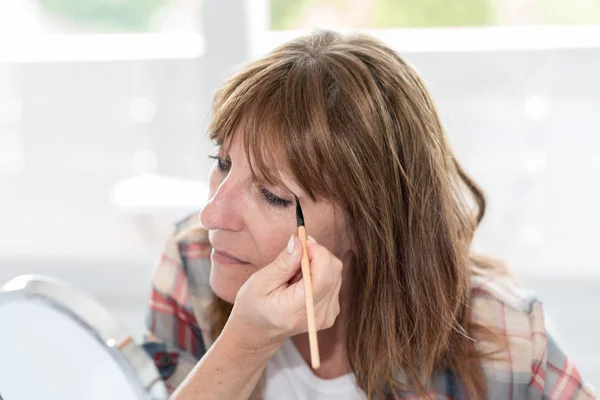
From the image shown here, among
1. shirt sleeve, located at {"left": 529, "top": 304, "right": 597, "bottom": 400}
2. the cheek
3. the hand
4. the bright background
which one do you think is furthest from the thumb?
the bright background

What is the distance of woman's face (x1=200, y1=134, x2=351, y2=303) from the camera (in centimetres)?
101

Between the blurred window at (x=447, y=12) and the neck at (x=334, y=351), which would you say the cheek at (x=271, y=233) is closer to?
the neck at (x=334, y=351)

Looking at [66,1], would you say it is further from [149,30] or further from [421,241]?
[421,241]

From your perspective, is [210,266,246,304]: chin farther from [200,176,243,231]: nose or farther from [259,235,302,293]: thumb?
[259,235,302,293]: thumb

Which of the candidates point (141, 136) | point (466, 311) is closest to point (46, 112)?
point (141, 136)

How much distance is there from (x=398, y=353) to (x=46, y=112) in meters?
1.58

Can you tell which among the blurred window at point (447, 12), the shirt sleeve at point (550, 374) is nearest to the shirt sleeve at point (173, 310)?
the shirt sleeve at point (550, 374)

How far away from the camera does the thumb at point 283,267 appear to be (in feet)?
2.80

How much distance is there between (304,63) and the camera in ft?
3.34

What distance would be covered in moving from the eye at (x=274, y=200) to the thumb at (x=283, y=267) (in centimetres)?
15

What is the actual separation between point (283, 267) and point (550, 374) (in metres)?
0.47

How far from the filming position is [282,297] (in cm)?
85

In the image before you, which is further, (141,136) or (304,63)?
(141,136)

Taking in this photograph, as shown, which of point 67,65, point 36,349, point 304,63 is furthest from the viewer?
point 67,65
